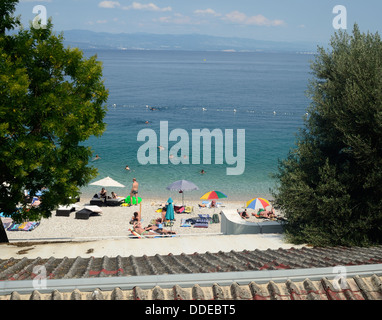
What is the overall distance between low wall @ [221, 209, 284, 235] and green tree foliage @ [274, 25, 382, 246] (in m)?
1.06

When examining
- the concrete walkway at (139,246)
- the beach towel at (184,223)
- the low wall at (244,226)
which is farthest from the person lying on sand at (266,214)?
the concrete walkway at (139,246)

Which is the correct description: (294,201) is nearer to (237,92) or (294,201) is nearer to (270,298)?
(270,298)

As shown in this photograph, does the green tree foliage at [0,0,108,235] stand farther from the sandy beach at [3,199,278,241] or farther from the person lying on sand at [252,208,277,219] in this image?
the person lying on sand at [252,208,277,219]

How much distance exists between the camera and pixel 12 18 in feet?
40.5

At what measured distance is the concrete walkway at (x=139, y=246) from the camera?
37.5 ft

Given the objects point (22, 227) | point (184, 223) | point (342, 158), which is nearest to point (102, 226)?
point (22, 227)

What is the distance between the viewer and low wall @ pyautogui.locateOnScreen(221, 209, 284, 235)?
1544cm

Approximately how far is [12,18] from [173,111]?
6936 centimetres

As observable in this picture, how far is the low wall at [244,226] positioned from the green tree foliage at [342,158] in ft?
3.48

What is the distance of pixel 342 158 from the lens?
44.6 ft

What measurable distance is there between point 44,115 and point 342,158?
400 inches

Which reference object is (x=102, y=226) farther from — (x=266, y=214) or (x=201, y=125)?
(x=201, y=125)

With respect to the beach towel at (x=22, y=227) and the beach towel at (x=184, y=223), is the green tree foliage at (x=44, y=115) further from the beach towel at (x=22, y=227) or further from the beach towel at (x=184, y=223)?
the beach towel at (x=184, y=223)
